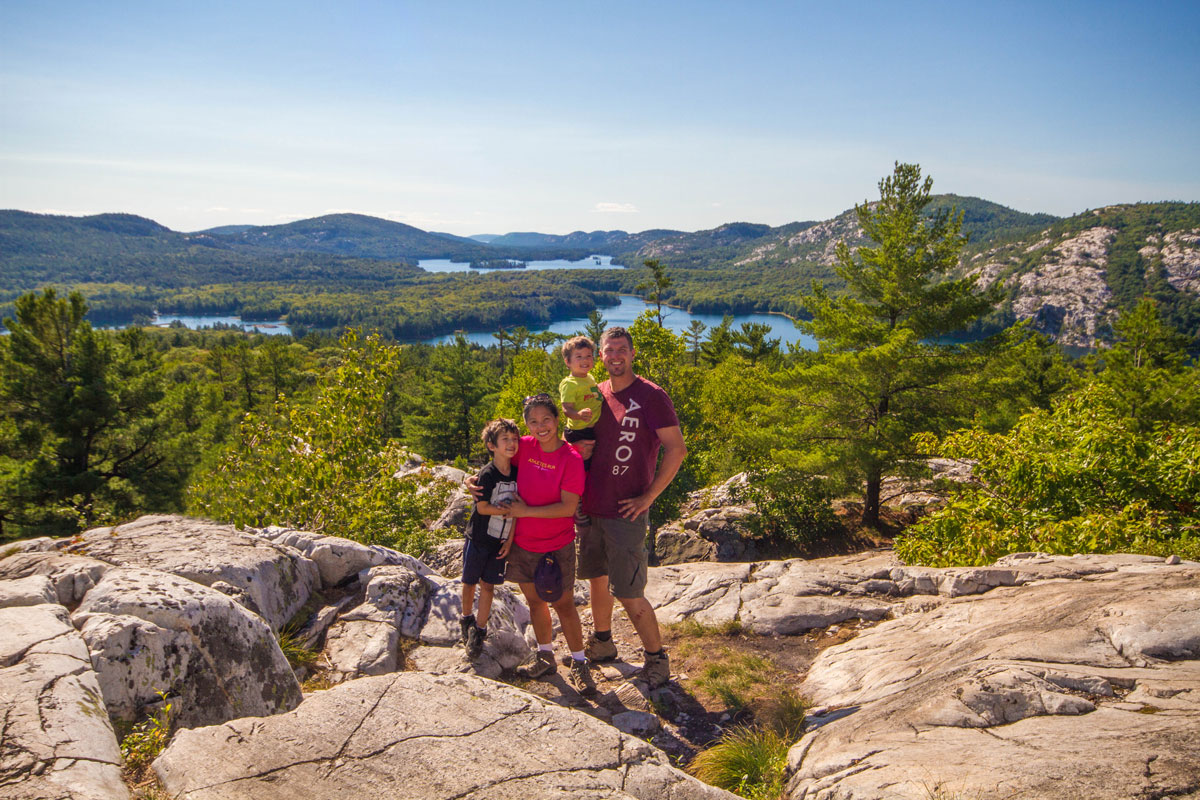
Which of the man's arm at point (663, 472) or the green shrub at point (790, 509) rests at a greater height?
the man's arm at point (663, 472)

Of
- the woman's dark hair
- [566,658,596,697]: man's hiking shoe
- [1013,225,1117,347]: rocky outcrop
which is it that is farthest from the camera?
[1013,225,1117,347]: rocky outcrop

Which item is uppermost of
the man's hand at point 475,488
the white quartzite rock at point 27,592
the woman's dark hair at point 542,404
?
the woman's dark hair at point 542,404

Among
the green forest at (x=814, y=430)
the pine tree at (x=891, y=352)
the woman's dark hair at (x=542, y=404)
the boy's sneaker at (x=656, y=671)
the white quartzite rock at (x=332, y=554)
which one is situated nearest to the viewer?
the woman's dark hair at (x=542, y=404)

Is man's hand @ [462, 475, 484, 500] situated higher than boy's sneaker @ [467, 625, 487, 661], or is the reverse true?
man's hand @ [462, 475, 484, 500]

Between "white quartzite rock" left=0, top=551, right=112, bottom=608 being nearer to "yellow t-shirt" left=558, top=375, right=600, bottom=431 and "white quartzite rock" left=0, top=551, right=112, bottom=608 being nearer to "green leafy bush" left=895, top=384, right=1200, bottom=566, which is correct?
"yellow t-shirt" left=558, top=375, right=600, bottom=431

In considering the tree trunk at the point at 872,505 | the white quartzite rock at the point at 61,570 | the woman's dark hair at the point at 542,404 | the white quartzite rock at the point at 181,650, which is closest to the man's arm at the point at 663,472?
the woman's dark hair at the point at 542,404

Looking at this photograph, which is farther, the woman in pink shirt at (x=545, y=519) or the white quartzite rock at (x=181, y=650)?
the woman in pink shirt at (x=545, y=519)

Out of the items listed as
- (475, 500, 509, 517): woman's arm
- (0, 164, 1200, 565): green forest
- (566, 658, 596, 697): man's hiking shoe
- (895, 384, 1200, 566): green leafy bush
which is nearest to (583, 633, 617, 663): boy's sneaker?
(566, 658, 596, 697): man's hiking shoe

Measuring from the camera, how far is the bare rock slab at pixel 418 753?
259 centimetres

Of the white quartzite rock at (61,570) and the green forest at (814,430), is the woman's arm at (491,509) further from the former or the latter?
Answer: the green forest at (814,430)

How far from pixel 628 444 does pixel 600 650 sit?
200 centimetres

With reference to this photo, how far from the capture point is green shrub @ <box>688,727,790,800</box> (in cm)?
348

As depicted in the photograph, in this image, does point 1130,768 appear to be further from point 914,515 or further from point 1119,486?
point 914,515

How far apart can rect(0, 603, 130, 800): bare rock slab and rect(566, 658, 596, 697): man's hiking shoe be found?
303 centimetres
